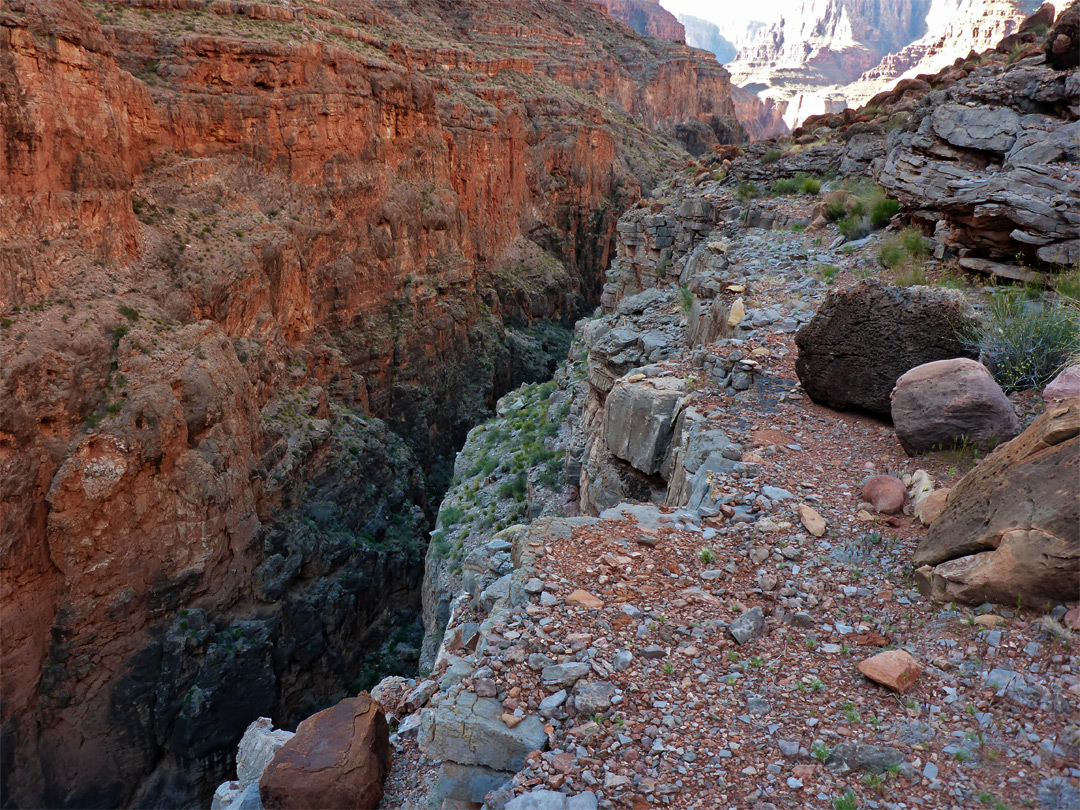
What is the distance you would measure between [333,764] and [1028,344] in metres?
8.28

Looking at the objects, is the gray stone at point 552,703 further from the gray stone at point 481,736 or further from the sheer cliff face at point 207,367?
the sheer cliff face at point 207,367

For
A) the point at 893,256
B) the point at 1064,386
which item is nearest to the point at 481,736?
the point at 1064,386

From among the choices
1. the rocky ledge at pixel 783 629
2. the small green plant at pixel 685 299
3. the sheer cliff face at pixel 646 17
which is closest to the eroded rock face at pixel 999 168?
the rocky ledge at pixel 783 629

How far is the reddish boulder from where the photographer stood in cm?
668

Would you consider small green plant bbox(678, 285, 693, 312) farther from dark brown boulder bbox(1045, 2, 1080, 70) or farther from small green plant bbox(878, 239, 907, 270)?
dark brown boulder bbox(1045, 2, 1080, 70)

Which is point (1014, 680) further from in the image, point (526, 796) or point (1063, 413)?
point (526, 796)

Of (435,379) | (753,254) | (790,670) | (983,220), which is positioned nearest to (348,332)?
(435,379)

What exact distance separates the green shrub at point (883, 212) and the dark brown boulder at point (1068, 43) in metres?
3.35

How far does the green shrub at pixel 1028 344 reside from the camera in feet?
25.0

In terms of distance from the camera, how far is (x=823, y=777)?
4.25 metres

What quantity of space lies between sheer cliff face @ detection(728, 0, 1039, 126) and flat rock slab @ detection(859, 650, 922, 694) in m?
123

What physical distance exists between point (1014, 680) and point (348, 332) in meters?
31.9

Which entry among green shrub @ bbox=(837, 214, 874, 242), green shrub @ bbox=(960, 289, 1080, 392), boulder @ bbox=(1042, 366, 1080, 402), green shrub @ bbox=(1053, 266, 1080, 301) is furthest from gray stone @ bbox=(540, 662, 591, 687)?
green shrub @ bbox=(837, 214, 874, 242)

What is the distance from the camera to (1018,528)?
4.97 m
